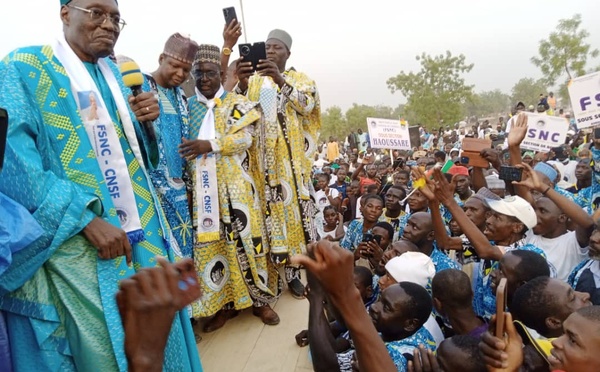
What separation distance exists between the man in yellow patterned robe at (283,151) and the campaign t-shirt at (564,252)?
6.17 ft

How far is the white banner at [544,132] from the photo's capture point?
5318mm

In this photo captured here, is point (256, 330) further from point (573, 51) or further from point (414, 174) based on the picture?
point (573, 51)

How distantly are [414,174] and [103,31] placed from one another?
7.46 feet

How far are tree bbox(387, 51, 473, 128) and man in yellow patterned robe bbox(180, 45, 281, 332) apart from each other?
3474cm

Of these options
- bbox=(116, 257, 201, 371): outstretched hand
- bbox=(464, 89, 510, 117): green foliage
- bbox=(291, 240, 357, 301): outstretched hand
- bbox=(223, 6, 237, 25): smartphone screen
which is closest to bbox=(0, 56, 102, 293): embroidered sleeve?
A: bbox=(116, 257, 201, 371): outstretched hand

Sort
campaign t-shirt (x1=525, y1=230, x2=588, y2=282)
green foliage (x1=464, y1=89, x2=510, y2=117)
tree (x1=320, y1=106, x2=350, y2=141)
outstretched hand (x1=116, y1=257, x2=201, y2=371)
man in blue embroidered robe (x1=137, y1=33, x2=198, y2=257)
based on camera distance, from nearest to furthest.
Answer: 1. outstretched hand (x1=116, y1=257, x2=201, y2=371)
2. man in blue embroidered robe (x1=137, y1=33, x2=198, y2=257)
3. campaign t-shirt (x1=525, y1=230, x2=588, y2=282)
4. tree (x1=320, y1=106, x2=350, y2=141)
5. green foliage (x1=464, y1=89, x2=510, y2=117)

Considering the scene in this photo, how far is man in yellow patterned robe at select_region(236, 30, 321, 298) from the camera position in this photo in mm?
3545

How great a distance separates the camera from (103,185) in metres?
1.85

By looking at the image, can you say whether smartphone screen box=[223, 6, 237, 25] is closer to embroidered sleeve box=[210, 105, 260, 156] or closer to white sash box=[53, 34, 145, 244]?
embroidered sleeve box=[210, 105, 260, 156]

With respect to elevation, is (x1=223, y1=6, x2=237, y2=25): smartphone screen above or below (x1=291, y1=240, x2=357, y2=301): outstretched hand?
above

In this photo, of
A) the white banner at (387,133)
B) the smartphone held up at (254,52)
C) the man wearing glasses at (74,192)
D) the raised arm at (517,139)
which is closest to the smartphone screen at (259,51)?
the smartphone held up at (254,52)

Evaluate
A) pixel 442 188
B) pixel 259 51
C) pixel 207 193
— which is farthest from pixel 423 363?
pixel 259 51

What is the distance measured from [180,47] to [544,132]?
476cm

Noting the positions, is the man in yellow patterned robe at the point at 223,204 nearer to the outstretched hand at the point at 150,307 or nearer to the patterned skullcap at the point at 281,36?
the patterned skullcap at the point at 281,36
